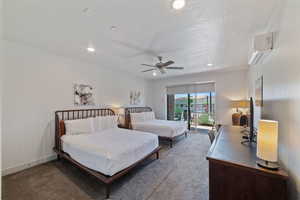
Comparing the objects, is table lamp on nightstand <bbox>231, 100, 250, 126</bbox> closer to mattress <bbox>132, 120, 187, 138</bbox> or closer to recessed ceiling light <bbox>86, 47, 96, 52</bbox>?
mattress <bbox>132, 120, 187, 138</bbox>

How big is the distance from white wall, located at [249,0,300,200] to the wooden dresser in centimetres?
20

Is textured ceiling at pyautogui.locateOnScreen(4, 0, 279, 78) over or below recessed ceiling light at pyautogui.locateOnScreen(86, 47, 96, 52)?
over

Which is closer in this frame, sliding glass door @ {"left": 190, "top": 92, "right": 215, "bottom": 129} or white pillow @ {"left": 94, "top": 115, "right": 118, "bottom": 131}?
white pillow @ {"left": 94, "top": 115, "right": 118, "bottom": 131}

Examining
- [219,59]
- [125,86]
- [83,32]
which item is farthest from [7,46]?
[219,59]

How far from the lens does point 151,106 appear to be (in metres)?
7.44

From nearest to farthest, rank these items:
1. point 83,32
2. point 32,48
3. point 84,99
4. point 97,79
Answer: point 83,32, point 32,48, point 84,99, point 97,79

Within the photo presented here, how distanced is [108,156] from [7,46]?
307cm

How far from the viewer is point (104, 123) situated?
13.3 ft

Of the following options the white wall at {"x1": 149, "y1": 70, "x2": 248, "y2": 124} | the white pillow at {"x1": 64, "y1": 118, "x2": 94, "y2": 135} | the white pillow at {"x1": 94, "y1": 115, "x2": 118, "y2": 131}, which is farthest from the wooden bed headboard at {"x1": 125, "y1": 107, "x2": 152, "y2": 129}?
the white wall at {"x1": 149, "y1": 70, "x2": 248, "y2": 124}

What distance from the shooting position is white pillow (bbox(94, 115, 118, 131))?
12.7ft

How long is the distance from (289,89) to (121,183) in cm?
277

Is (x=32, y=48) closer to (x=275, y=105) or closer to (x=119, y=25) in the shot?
(x=119, y=25)

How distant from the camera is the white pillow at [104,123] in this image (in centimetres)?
388

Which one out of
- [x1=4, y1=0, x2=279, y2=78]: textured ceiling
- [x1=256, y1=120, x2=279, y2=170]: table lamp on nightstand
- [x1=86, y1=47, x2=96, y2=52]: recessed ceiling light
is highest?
[x1=4, y1=0, x2=279, y2=78]: textured ceiling
